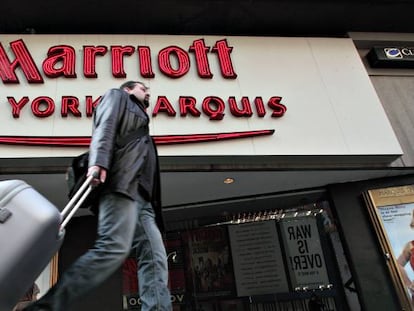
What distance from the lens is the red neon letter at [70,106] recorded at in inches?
203

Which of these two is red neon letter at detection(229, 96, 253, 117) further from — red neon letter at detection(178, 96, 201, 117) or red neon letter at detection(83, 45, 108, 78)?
red neon letter at detection(83, 45, 108, 78)

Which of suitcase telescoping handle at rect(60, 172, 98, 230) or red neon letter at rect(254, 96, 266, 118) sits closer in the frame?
suitcase telescoping handle at rect(60, 172, 98, 230)

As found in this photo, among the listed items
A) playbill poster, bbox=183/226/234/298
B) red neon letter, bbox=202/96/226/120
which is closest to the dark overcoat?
red neon letter, bbox=202/96/226/120

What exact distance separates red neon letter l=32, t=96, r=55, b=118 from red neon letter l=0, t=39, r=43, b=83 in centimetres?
35

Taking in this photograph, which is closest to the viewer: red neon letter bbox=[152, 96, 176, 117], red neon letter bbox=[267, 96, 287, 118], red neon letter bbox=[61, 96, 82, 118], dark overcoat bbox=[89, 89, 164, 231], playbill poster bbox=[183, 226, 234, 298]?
dark overcoat bbox=[89, 89, 164, 231]

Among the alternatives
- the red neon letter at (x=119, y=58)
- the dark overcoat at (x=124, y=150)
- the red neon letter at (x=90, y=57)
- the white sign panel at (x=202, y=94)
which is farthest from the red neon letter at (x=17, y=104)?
the dark overcoat at (x=124, y=150)

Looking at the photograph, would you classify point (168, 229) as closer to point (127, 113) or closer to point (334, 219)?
point (334, 219)

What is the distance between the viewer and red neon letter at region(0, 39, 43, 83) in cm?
540

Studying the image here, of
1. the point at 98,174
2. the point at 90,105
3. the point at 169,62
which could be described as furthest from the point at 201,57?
the point at 98,174

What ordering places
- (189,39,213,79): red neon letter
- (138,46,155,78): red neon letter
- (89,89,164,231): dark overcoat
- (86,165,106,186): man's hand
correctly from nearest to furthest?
(86,165,106,186): man's hand < (89,89,164,231): dark overcoat < (138,46,155,78): red neon letter < (189,39,213,79): red neon letter

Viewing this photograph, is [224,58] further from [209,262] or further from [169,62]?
[209,262]

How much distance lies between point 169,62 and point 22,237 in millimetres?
4617

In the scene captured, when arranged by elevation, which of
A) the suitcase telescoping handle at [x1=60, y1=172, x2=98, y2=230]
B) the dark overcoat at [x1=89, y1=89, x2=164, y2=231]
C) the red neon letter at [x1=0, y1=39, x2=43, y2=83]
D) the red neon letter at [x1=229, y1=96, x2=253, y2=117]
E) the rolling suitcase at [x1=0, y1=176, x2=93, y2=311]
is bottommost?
the rolling suitcase at [x1=0, y1=176, x2=93, y2=311]

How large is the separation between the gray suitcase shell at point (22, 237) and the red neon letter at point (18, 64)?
13.3ft
